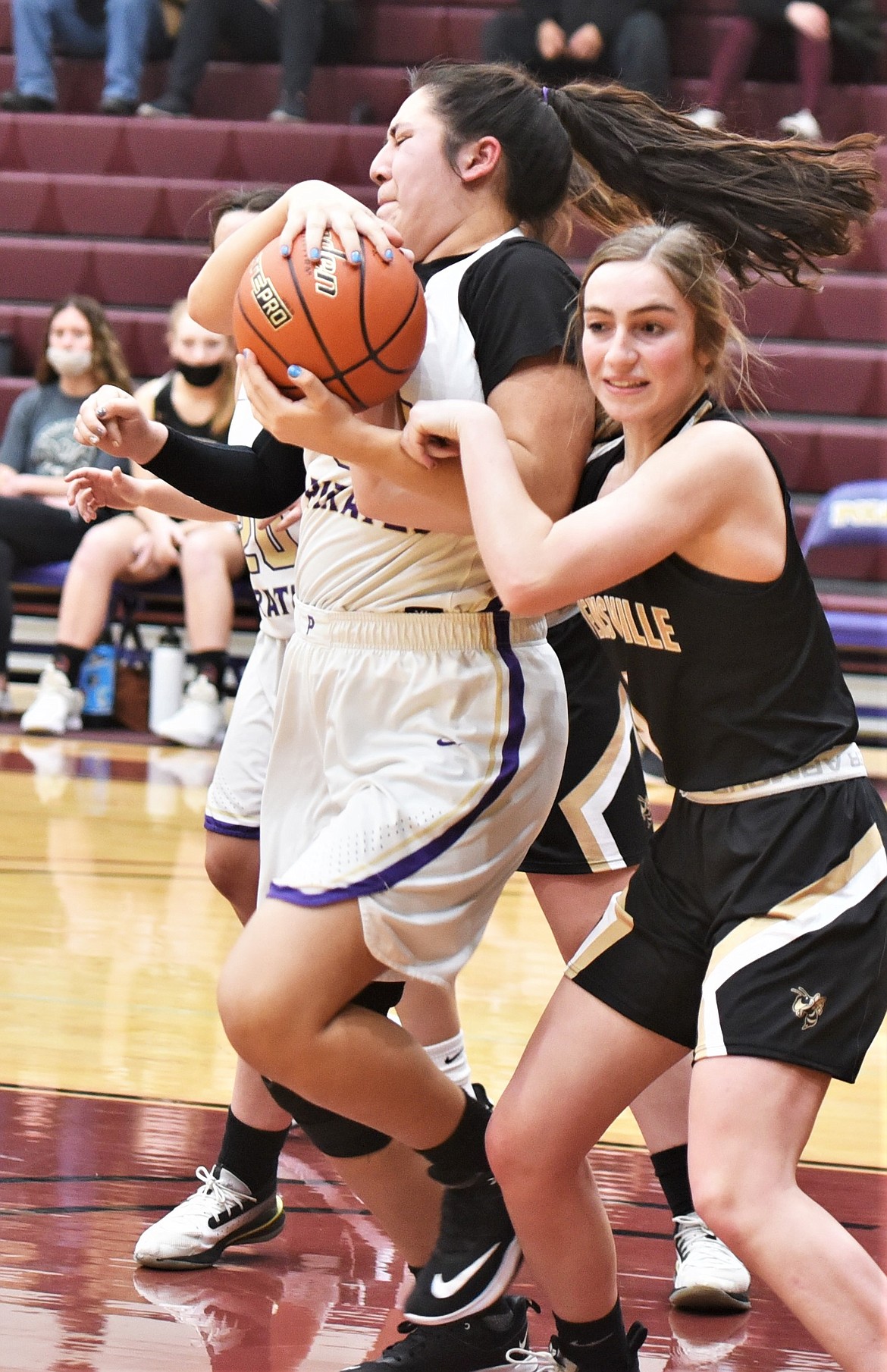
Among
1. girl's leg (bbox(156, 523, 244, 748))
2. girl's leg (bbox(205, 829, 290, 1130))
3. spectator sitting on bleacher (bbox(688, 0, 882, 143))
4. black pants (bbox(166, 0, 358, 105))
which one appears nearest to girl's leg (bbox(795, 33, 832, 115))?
spectator sitting on bleacher (bbox(688, 0, 882, 143))

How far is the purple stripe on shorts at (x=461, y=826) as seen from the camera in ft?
7.32

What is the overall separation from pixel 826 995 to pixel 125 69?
982cm

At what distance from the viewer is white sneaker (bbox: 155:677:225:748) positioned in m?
7.36

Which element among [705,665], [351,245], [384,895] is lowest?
[384,895]

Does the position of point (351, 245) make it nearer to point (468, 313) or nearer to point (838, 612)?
point (468, 313)

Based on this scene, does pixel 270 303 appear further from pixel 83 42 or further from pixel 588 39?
pixel 83 42

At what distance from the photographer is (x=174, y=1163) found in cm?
308

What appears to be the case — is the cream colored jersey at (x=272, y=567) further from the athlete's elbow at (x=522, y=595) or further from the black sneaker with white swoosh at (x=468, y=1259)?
the black sneaker with white swoosh at (x=468, y=1259)

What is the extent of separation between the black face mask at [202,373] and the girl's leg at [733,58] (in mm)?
3891

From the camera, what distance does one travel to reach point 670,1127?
2.80 m

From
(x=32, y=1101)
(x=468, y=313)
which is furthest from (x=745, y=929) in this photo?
(x=32, y=1101)

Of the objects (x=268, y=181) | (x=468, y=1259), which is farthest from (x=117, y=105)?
(x=468, y=1259)

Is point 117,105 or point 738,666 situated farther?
point 117,105

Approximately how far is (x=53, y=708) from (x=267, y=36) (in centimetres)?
534
